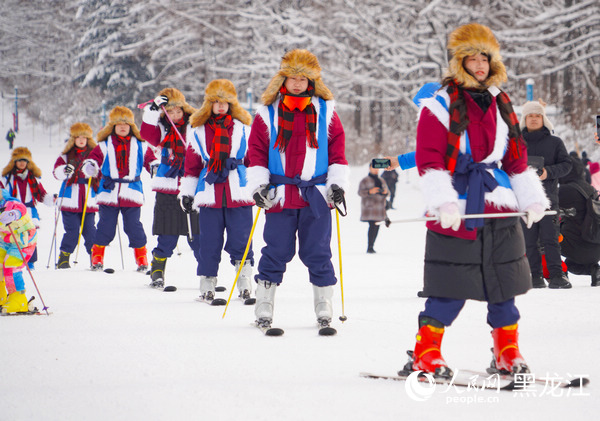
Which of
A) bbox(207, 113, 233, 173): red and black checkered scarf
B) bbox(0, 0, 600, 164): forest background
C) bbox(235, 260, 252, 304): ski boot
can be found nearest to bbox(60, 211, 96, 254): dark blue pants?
bbox(235, 260, 252, 304): ski boot

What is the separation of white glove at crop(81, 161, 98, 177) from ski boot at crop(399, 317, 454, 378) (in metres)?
6.45

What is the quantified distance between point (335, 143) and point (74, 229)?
6.24m

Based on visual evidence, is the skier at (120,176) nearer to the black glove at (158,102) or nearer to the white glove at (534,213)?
the black glove at (158,102)

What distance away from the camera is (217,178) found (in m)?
6.71

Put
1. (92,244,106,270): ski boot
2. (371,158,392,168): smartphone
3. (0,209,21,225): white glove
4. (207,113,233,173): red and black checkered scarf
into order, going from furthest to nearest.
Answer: (92,244,106,270): ski boot < (207,113,233,173): red and black checkered scarf < (0,209,21,225): white glove < (371,158,392,168): smartphone

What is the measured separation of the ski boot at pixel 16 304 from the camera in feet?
20.0

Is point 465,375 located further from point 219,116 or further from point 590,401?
point 219,116

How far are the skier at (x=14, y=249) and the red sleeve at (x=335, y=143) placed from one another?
2555mm

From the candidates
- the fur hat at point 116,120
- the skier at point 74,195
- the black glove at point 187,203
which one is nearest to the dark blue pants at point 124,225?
the fur hat at point 116,120

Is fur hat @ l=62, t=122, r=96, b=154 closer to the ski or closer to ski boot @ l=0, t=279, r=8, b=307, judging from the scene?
ski boot @ l=0, t=279, r=8, b=307

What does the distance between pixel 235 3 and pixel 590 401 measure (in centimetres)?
3857

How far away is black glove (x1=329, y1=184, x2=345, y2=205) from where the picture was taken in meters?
5.14

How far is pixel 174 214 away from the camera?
7.98 meters

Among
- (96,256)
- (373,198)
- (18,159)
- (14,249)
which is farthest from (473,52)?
(373,198)
